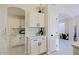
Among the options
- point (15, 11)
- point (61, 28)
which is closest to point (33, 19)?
point (15, 11)

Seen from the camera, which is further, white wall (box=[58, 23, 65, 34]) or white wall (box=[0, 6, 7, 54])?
white wall (box=[58, 23, 65, 34])

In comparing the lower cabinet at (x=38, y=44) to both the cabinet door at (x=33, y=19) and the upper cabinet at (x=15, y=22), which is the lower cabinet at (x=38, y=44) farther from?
the upper cabinet at (x=15, y=22)

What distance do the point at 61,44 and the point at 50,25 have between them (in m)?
0.72

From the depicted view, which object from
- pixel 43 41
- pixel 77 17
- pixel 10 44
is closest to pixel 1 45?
pixel 10 44

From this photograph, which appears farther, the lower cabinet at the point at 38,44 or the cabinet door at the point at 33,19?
the cabinet door at the point at 33,19

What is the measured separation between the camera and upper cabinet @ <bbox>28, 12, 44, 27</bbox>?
11.6ft

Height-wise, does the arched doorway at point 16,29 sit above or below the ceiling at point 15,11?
below

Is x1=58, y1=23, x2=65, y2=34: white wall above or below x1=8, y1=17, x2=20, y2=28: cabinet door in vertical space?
below

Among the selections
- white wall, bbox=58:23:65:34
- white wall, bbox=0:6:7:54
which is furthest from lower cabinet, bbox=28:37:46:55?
white wall, bbox=0:6:7:54

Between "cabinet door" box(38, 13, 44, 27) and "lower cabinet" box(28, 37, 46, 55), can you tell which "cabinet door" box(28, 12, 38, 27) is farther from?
"lower cabinet" box(28, 37, 46, 55)

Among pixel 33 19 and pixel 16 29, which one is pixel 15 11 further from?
pixel 33 19

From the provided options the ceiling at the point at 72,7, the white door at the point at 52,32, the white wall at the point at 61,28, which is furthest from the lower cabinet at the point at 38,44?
the ceiling at the point at 72,7

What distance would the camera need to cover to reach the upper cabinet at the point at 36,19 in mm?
3545

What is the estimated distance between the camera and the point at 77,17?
3225 mm
